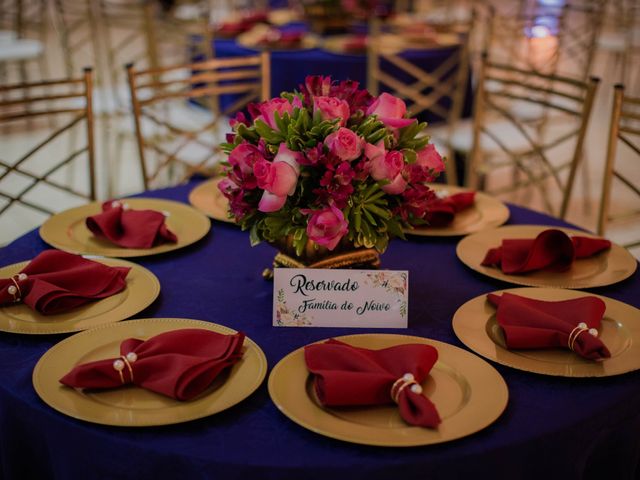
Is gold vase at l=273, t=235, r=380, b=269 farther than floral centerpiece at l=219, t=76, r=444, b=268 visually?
Yes

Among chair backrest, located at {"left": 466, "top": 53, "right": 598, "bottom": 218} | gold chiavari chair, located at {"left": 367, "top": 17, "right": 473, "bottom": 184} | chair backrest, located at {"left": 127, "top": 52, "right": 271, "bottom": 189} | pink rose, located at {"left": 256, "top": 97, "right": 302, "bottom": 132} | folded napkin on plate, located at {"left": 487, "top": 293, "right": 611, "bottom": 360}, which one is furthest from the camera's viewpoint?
gold chiavari chair, located at {"left": 367, "top": 17, "right": 473, "bottom": 184}

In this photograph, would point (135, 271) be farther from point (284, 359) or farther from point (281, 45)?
point (281, 45)

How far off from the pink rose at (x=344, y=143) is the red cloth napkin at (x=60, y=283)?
0.50m

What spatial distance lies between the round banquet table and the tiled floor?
240cm

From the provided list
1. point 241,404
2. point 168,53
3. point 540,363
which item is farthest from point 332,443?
point 168,53

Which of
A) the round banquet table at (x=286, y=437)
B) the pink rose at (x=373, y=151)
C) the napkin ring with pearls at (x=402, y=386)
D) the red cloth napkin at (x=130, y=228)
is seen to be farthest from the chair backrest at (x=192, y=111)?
the napkin ring with pearls at (x=402, y=386)

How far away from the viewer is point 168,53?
7.82m

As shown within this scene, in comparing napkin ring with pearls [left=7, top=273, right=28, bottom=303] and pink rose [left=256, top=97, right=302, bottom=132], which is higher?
pink rose [left=256, top=97, right=302, bottom=132]

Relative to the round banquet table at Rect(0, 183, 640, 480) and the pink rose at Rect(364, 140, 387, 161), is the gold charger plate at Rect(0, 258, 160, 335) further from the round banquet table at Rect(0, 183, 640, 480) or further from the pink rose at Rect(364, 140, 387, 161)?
the pink rose at Rect(364, 140, 387, 161)

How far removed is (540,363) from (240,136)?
637 mm

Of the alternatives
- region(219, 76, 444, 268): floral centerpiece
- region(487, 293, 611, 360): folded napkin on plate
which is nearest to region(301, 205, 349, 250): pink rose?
region(219, 76, 444, 268): floral centerpiece

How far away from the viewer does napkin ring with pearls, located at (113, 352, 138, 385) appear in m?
1.10

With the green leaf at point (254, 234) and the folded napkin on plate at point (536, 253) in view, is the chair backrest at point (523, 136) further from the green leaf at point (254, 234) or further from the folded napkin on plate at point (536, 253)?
the green leaf at point (254, 234)

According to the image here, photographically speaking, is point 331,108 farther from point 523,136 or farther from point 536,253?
point 523,136
